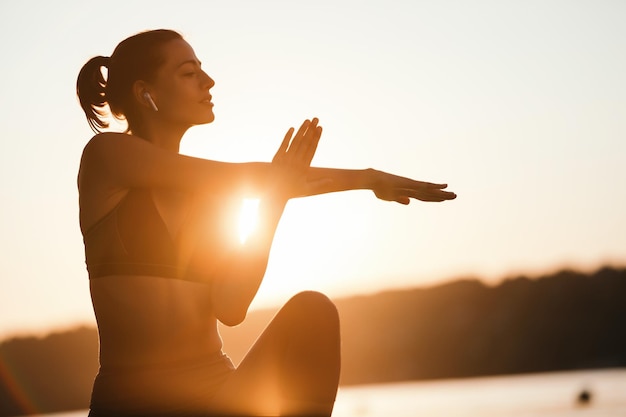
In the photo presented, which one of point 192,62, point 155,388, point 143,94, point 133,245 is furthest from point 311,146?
point 155,388

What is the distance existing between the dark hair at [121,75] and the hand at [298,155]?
62 centimetres

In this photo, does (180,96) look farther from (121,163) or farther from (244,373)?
(244,373)

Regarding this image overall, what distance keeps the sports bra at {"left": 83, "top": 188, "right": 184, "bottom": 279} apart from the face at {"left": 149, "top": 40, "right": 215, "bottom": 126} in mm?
488

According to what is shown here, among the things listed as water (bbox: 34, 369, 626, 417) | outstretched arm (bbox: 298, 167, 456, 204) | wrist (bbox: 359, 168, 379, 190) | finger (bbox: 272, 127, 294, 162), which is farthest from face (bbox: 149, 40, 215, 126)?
water (bbox: 34, 369, 626, 417)

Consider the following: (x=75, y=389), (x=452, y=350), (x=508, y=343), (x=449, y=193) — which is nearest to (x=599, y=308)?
(x=508, y=343)

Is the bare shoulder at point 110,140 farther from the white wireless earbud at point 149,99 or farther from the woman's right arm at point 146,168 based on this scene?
the white wireless earbud at point 149,99

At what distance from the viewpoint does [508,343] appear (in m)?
128

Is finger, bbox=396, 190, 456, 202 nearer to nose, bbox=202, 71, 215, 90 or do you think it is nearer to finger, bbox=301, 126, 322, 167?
finger, bbox=301, 126, 322, 167

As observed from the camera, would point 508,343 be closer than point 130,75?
No

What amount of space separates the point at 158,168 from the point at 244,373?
847mm

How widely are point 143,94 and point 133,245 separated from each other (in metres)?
0.76

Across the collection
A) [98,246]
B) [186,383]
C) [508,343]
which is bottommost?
[508,343]

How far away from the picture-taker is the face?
3734 millimetres

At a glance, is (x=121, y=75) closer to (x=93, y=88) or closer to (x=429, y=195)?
(x=93, y=88)
